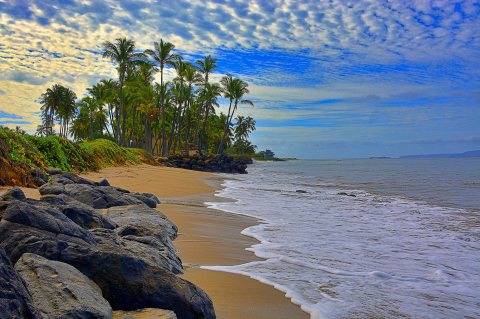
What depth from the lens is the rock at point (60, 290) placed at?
2.32m

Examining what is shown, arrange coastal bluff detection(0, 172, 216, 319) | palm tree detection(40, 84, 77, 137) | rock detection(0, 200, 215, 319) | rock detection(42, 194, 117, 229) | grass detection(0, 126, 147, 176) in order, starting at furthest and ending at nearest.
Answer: palm tree detection(40, 84, 77, 137), grass detection(0, 126, 147, 176), rock detection(42, 194, 117, 229), rock detection(0, 200, 215, 319), coastal bluff detection(0, 172, 216, 319)

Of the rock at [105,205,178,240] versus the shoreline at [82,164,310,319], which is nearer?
the shoreline at [82,164,310,319]

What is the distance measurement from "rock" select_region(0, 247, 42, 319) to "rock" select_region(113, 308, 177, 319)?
0.72m

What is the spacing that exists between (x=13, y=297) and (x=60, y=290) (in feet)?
1.71

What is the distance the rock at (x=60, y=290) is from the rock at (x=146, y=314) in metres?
0.15

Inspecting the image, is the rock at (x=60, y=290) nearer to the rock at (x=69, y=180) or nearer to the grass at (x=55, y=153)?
the rock at (x=69, y=180)

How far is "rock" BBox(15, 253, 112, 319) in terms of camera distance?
2316 millimetres

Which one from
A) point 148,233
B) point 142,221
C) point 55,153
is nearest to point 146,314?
point 148,233

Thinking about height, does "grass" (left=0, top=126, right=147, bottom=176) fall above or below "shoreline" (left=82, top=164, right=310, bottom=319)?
above

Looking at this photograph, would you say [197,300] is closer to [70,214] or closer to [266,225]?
[70,214]

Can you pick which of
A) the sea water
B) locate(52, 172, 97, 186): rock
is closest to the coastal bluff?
the sea water

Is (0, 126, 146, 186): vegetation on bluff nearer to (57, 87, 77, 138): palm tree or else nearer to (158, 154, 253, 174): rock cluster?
(158, 154, 253, 174): rock cluster

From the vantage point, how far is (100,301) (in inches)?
102

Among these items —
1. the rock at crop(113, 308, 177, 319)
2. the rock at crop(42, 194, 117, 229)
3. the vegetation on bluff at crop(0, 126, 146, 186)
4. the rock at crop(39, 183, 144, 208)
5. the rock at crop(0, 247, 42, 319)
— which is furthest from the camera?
the vegetation on bluff at crop(0, 126, 146, 186)
